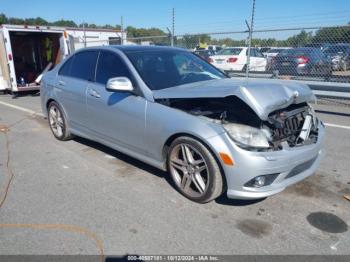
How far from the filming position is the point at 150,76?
12.9 feet

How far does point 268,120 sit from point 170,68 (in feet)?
5.47

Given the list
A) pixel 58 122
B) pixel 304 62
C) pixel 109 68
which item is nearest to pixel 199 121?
pixel 109 68

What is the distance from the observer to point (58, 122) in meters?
5.58

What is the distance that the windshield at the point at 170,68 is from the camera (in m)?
3.94

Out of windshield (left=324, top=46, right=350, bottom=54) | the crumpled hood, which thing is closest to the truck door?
Answer: the crumpled hood

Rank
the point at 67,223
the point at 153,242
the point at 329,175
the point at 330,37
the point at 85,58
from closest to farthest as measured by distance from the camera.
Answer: the point at 153,242, the point at 67,223, the point at 329,175, the point at 85,58, the point at 330,37

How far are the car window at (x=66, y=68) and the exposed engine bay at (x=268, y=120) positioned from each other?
2.37 m

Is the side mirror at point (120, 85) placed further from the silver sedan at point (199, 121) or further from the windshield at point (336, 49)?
the windshield at point (336, 49)

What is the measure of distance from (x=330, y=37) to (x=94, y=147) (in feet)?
23.6

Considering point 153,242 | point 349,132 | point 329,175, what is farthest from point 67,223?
point 349,132

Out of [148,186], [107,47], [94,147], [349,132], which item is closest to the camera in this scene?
[148,186]

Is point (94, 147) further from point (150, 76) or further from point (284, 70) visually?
point (284, 70)

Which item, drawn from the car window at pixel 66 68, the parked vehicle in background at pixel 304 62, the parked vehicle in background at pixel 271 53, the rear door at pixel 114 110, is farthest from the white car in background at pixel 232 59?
the rear door at pixel 114 110

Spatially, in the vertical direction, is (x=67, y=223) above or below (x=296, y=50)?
below
